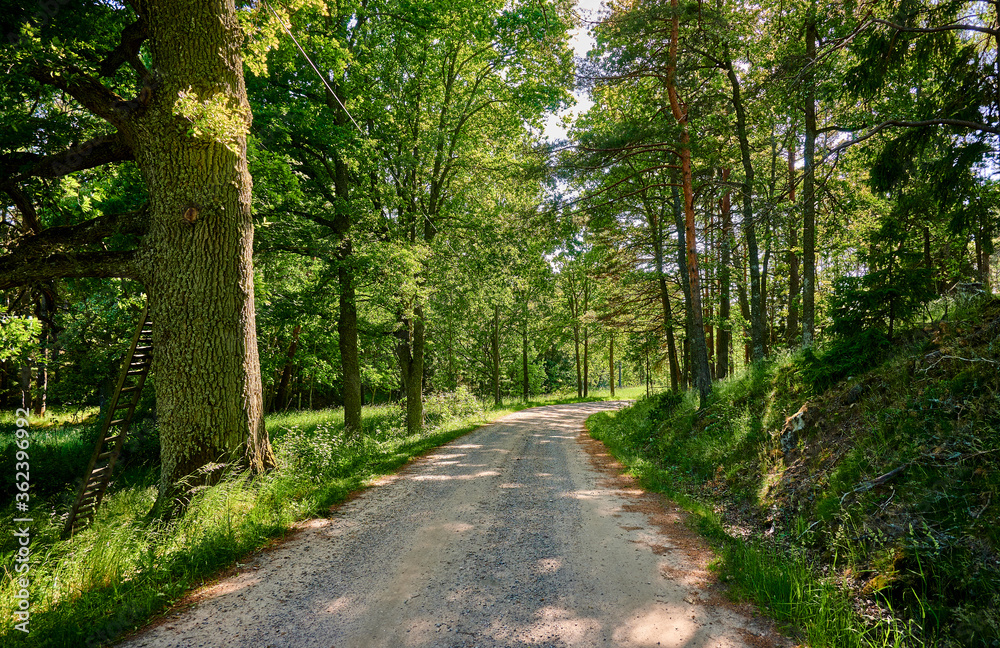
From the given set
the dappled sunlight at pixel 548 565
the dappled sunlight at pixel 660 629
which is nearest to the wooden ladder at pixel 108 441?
the dappled sunlight at pixel 548 565

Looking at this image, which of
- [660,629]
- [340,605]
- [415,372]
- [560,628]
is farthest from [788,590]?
[415,372]

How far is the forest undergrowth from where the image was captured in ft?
9.29

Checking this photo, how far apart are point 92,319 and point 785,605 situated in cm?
1447

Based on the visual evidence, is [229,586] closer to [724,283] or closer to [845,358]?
[845,358]

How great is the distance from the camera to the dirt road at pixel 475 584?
274 centimetres

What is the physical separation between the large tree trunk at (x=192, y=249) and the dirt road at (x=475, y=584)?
1.66 meters

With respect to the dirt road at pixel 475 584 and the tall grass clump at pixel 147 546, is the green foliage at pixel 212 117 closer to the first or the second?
Answer: the tall grass clump at pixel 147 546

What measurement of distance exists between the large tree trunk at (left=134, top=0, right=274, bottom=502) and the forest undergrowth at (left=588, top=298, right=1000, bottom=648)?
18.7 ft

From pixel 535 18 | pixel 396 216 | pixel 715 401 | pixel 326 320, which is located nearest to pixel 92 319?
pixel 326 320

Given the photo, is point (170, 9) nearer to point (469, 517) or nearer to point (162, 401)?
point (162, 401)

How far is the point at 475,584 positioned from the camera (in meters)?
3.41

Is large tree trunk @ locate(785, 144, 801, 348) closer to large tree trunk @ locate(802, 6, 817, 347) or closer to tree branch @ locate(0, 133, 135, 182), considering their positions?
large tree trunk @ locate(802, 6, 817, 347)

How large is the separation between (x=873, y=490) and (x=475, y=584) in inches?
157

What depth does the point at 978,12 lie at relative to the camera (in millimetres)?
5633
